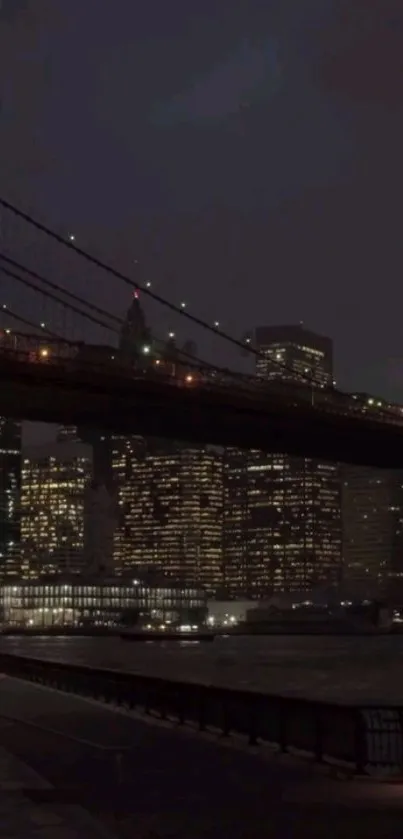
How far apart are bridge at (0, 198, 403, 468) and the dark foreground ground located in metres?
37.4

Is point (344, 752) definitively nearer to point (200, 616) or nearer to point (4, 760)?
point (4, 760)

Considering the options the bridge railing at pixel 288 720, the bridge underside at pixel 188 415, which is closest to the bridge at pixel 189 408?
the bridge underside at pixel 188 415

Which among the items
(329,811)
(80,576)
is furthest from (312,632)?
(329,811)

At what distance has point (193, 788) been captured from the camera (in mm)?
14430

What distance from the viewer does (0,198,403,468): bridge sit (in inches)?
2377

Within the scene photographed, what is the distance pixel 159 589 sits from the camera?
584 feet

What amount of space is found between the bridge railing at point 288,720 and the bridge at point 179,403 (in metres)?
32.3

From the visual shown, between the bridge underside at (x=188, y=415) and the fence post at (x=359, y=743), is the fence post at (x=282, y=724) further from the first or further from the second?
the bridge underside at (x=188, y=415)

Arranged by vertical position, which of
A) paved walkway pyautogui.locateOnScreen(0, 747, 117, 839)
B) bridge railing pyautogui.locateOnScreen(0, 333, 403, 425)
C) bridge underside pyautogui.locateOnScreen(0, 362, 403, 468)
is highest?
bridge railing pyautogui.locateOnScreen(0, 333, 403, 425)

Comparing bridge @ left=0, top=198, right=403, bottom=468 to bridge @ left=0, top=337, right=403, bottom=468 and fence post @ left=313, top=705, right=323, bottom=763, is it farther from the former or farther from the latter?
fence post @ left=313, top=705, right=323, bottom=763

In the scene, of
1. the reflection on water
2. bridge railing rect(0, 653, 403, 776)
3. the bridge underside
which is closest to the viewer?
bridge railing rect(0, 653, 403, 776)

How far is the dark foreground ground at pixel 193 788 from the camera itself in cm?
1170

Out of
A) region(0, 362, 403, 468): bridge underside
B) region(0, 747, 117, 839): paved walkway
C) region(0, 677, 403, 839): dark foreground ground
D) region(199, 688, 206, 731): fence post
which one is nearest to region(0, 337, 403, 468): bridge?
region(0, 362, 403, 468): bridge underside

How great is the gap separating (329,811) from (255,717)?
7038mm
